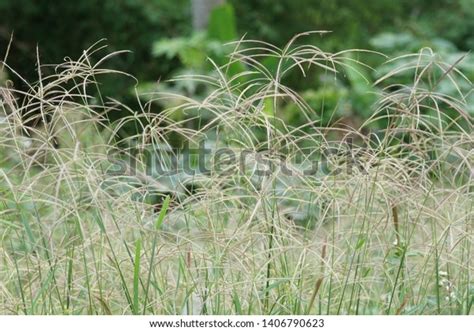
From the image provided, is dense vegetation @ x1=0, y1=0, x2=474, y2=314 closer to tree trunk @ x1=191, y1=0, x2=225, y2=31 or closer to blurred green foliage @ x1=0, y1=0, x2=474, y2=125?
tree trunk @ x1=191, y1=0, x2=225, y2=31

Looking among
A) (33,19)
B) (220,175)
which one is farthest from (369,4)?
(220,175)

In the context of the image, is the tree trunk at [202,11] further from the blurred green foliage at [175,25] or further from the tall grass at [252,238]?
the tall grass at [252,238]

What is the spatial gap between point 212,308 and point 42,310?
0.51 meters

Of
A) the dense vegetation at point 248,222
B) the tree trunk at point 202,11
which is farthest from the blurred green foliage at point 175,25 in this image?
the dense vegetation at point 248,222

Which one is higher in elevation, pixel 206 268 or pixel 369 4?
pixel 206 268

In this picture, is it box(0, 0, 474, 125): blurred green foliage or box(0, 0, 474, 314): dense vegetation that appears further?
box(0, 0, 474, 125): blurred green foliage

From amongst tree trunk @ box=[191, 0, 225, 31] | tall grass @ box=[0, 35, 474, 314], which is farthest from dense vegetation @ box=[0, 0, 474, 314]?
tree trunk @ box=[191, 0, 225, 31]

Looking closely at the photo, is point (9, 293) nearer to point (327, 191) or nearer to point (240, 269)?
point (240, 269)

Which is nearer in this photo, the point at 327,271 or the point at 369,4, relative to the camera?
the point at 327,271

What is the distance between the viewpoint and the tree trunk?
8.96 m

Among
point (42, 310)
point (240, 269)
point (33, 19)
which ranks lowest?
point (33, 19)

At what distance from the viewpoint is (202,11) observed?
9055 mm

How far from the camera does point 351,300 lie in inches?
105
